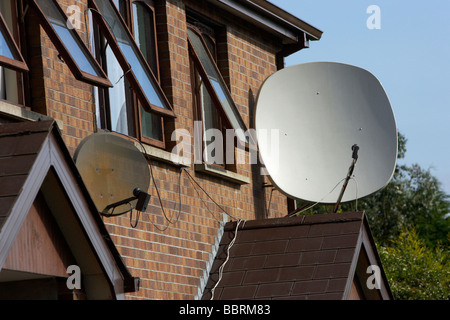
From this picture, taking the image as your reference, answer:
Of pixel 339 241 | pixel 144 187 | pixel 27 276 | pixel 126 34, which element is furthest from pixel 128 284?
pixel 339 241

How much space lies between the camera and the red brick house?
7.95 m

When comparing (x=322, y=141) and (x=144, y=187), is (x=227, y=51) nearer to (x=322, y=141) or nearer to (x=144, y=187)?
(x=322, y=141)

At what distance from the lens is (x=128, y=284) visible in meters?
7.94

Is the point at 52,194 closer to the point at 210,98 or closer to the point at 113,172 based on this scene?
the point at 113,172

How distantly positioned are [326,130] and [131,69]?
438 cm

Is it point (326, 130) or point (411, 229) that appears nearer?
point (326, 130)

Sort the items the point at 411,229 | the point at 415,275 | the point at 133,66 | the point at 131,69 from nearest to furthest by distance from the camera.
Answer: the point at 131,69
the point at 133,66
the point at 415,275
the point at 411,229

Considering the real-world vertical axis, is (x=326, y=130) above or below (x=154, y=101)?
above

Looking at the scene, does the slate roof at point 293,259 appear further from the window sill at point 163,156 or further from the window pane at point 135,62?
the window pane at point 135,62

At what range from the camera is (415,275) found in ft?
97.5

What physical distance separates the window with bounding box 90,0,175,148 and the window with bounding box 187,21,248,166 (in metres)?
0.72

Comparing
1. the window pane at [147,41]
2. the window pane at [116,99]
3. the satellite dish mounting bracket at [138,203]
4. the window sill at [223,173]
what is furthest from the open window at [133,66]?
the window sill at [223,173]

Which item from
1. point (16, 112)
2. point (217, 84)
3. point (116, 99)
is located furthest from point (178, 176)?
point (16, 112)
